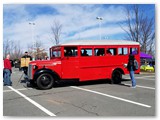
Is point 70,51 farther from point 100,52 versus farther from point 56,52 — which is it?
point 100,52

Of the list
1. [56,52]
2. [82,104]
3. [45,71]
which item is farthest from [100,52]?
[82,104]

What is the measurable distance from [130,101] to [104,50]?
4.80 m

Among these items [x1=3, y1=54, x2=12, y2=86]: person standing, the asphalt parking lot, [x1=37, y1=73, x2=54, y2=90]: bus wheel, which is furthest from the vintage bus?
[x1=3, y1=54, x2=12, y2=86]: person standing

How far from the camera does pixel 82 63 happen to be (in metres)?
12.0

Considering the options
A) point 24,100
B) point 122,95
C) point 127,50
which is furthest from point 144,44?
point 24,100

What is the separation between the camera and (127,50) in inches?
525

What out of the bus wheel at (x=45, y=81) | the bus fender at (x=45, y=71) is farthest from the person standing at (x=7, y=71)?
the bus wheel at (x=45, y=81)

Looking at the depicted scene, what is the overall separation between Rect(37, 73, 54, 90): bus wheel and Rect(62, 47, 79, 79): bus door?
27.2 inches

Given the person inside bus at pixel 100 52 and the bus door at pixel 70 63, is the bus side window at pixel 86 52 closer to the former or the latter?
the bus door at pixel 70 63

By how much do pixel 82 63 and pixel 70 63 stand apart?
2.05ft

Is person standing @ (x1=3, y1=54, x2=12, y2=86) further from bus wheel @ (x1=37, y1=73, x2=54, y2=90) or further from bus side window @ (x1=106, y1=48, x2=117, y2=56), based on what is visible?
bus side window @ (x1=106, y1=48, x2=117, y2=56)

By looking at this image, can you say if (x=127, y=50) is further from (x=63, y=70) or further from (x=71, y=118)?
(x=71, y=118)

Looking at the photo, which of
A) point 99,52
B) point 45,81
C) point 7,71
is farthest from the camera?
point 7,71

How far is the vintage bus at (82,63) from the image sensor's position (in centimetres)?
1155
